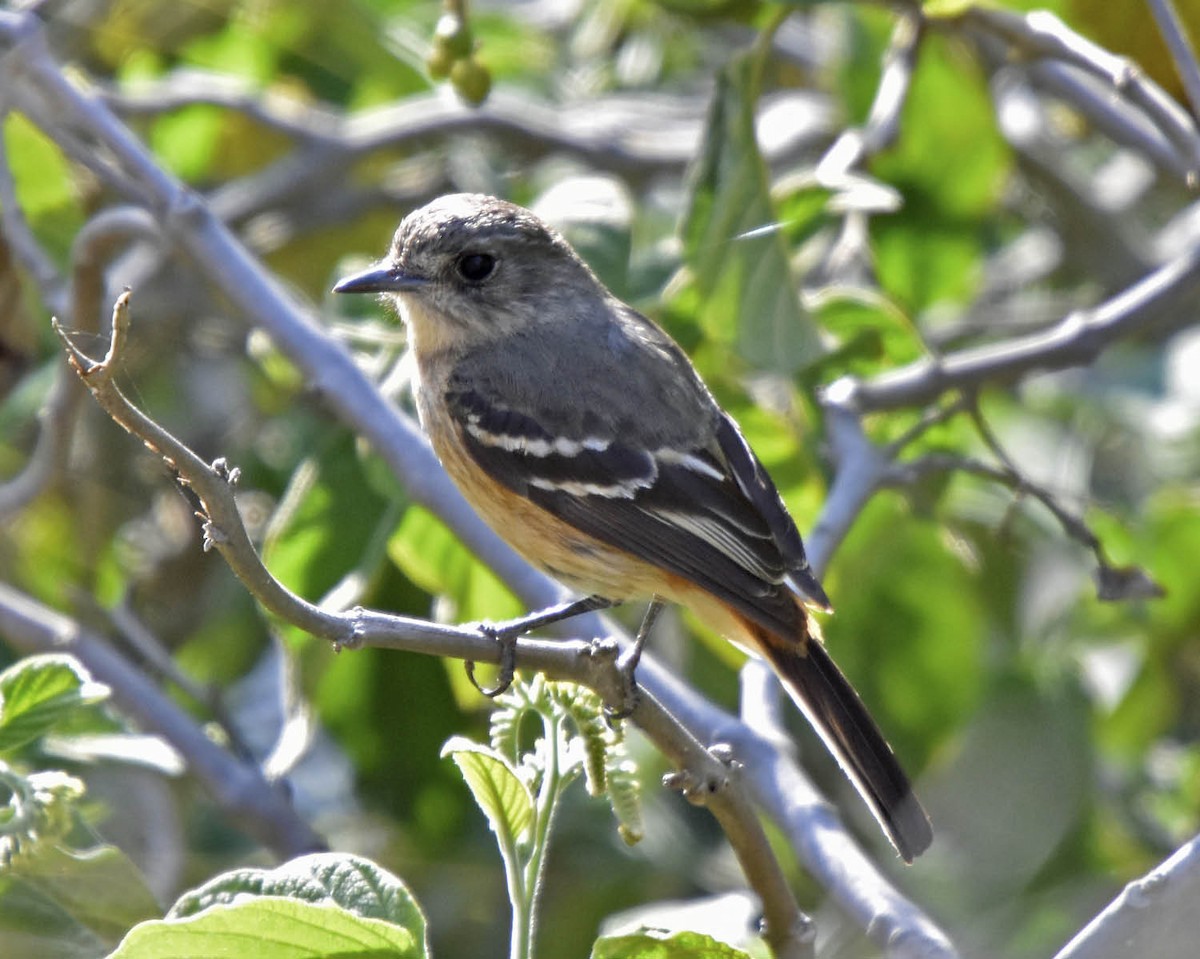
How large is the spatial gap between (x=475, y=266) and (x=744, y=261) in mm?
756

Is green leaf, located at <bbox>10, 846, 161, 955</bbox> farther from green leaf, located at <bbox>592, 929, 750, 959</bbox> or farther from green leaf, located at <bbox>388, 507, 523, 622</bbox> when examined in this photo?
green leaf, located at <bbox>388, 507, 523, 622</bbox>

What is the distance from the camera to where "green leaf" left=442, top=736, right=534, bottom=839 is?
7.41 feet

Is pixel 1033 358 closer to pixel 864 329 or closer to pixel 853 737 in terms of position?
pixel 864 329

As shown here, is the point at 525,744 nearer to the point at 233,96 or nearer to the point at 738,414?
the point at 738,414

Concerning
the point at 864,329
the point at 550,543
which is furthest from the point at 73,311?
the point at 864,329

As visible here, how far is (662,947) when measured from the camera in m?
2.28

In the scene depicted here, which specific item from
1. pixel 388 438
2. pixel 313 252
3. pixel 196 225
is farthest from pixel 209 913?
pixel 313 252

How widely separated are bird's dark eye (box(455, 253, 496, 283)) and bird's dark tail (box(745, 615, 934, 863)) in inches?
50.4

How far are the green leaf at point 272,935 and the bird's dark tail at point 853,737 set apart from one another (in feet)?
4.08

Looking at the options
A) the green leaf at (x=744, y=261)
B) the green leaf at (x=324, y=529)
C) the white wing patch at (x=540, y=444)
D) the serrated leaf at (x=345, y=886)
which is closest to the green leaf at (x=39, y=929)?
the serrated leaf at (x=345, y=886)

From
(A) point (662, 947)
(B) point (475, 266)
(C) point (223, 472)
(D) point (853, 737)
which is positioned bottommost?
(D) point (853, 737)

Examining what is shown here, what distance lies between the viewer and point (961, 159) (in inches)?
199

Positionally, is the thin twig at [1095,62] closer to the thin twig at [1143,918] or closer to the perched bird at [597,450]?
the perched bird at [597,450]

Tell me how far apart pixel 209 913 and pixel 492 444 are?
1.75m
